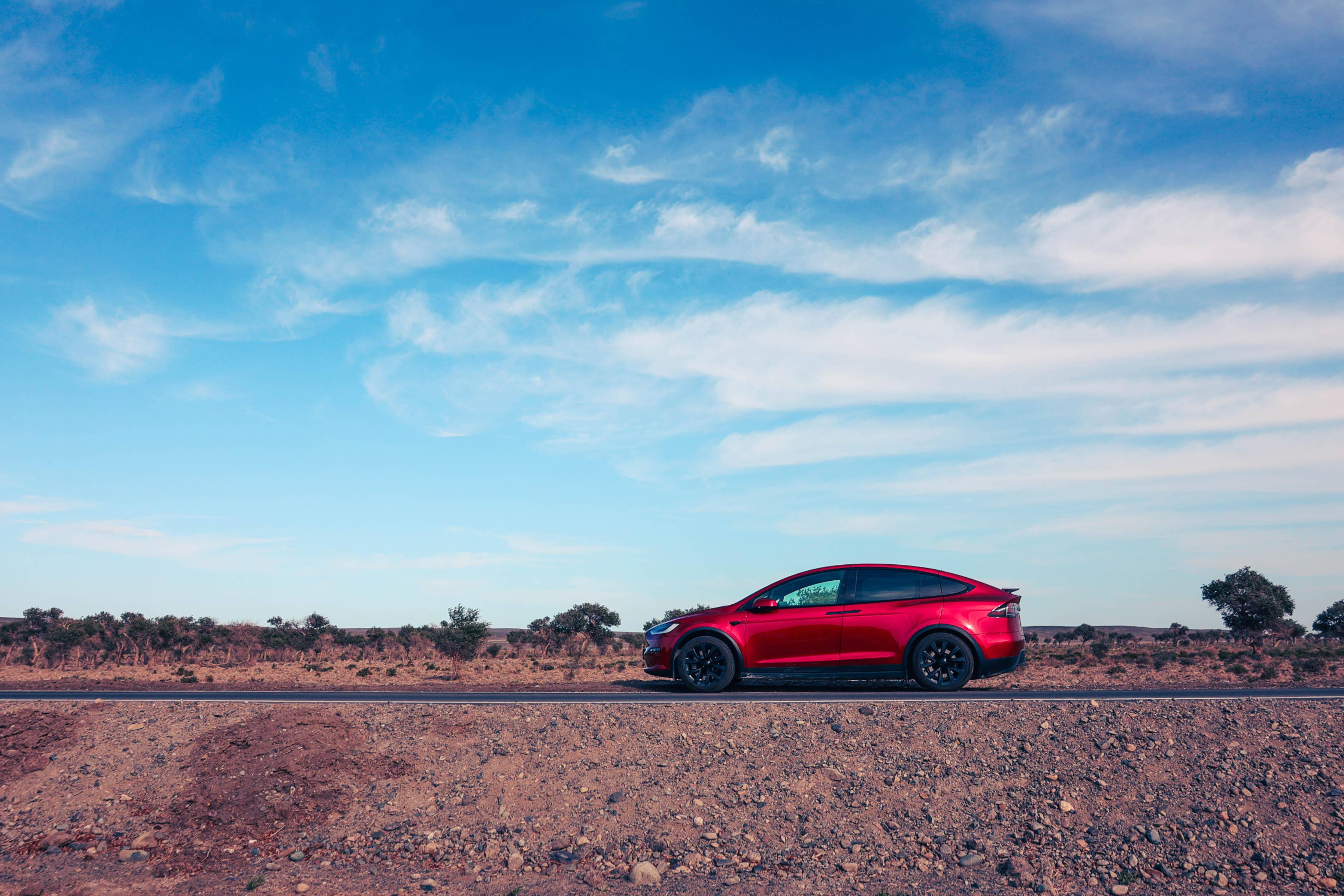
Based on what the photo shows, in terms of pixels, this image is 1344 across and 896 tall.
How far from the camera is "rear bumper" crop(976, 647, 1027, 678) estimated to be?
1278 cm

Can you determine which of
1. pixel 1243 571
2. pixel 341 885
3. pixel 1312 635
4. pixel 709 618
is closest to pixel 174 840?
pixel 341 885

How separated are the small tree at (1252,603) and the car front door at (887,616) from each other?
46.6 metres

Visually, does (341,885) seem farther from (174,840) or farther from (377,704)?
(377,704)

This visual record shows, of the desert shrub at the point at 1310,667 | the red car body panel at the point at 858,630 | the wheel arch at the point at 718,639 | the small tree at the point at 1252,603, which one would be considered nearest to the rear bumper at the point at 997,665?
the red car body panel at the point at 858,630

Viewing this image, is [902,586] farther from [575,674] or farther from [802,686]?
[575,674]

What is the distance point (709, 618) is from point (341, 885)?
647 centimetres

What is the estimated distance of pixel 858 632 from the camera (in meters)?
13.0

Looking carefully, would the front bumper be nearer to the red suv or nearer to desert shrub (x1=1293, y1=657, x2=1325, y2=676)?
the red suv

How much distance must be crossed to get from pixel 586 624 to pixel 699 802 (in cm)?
4181

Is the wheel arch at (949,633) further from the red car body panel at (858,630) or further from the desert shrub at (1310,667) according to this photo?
the desert shrub at (1310,667)

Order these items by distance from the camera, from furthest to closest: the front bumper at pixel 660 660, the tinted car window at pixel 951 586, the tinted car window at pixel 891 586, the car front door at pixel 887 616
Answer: the front bumper at pixel 660 660 < the tinted car window at pixel 891 586 < the tinted car window at pixel 951 586 < the car front door at pixel 887 616

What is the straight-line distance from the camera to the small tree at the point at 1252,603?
5000 centimetres

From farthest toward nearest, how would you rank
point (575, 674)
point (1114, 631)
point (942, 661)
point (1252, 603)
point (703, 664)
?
point (1114, 631) → point (1252, 603) → point (575, 674) → point (703, 664) → point (942, 661)

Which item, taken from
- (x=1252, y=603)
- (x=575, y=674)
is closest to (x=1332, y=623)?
(x=1252, y=603)
